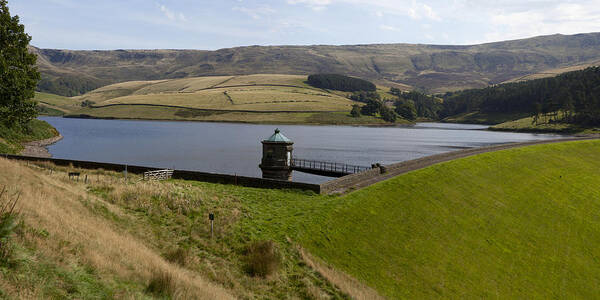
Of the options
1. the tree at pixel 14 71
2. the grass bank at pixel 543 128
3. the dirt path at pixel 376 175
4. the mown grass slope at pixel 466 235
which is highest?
the tree at pixel 14 71

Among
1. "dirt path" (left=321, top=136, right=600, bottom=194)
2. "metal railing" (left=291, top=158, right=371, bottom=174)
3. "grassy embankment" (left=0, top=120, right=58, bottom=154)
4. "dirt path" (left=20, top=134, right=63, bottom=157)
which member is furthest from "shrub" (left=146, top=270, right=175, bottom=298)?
"dirt path" (left=20, top=134, right=63, bottom=157)

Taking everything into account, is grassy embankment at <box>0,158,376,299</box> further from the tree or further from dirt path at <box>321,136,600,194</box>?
the tree

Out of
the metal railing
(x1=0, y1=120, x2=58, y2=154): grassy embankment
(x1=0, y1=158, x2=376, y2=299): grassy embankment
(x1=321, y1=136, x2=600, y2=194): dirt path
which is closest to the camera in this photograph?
(x1=0, y1=158, x2=376, y2=299): grassy embankment

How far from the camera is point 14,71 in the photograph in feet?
144

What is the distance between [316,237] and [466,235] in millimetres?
15069

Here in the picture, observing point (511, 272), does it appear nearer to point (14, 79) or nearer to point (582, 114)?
point (14, 79)

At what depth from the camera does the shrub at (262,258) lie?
23.2 metres

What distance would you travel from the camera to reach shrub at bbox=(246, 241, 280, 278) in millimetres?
23203

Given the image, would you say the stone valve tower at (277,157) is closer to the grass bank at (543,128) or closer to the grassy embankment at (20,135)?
the grassy embankment at (20,135)

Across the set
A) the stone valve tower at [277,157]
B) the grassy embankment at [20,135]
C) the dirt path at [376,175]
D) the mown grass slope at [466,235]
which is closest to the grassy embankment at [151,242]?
the mown grass slope at [466,235]

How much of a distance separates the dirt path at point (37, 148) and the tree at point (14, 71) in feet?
106

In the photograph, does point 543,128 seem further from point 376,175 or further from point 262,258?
point 262,258

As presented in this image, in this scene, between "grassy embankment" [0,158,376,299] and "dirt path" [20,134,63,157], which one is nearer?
"grassy embankment" [0,158,376,299]

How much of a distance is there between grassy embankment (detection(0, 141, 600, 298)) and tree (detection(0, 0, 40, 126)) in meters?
14.8
